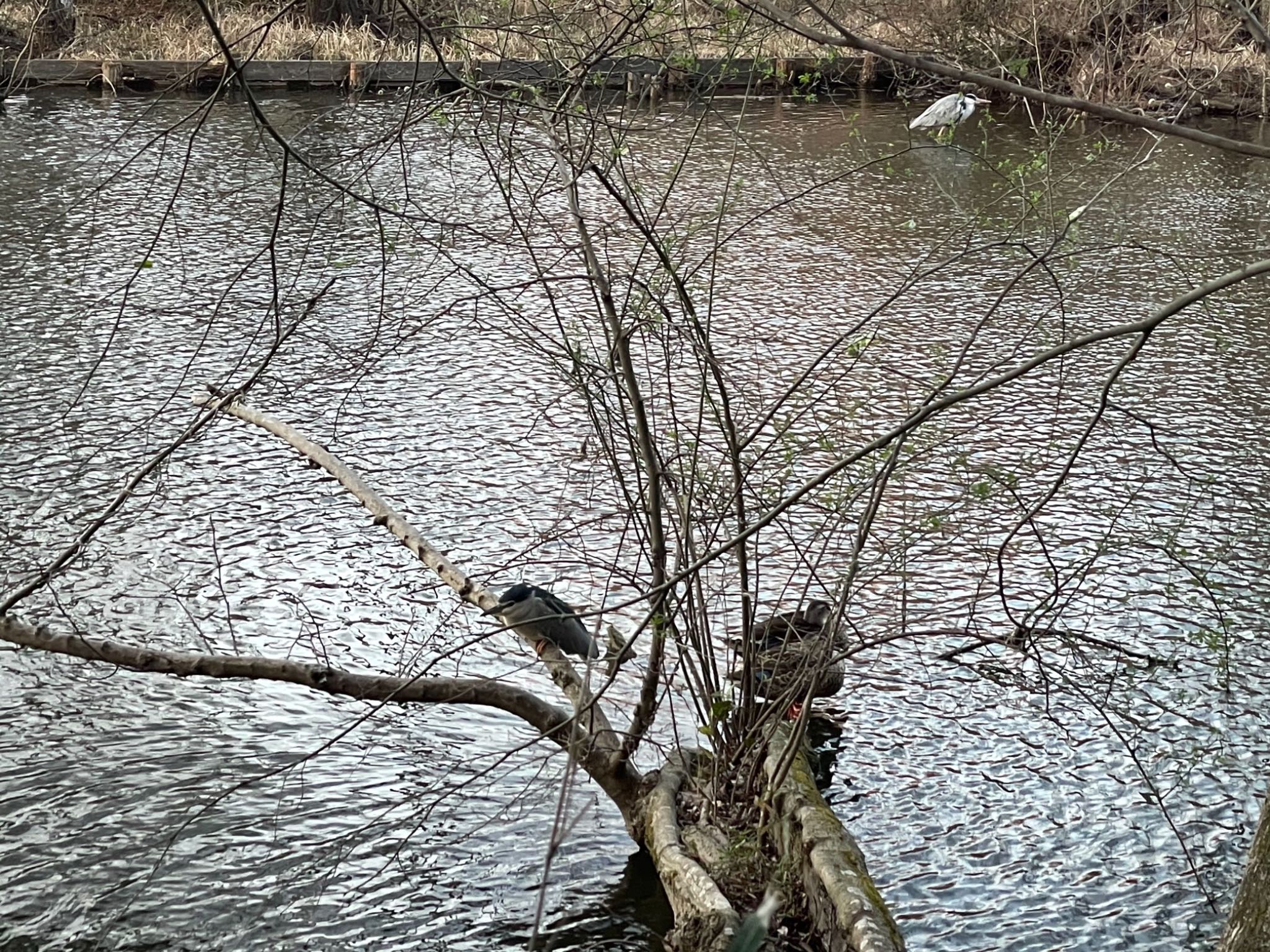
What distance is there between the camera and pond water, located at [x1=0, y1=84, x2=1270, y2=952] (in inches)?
161

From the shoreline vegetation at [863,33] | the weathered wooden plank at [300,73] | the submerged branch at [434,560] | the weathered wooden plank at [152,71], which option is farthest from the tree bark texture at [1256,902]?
the weathered wooden plank at [300,73]

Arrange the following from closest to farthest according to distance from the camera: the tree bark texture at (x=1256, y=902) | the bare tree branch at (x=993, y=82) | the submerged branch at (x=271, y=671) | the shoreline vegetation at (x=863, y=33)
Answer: the bare tree branch at (x=993, y=82) → the tree bark texture at (x=1256, y=902) → the submerged branch at (x=271, y=671) → the shoreline vegetation at (x=863, y=33)

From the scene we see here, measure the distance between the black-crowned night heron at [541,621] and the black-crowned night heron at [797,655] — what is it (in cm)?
51

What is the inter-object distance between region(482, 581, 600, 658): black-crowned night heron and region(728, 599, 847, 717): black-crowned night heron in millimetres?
515

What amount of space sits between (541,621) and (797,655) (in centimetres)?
85

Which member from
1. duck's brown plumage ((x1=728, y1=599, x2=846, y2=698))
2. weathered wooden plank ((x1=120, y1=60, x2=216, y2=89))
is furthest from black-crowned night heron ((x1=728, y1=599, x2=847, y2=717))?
weathered wooden plank ((x1=120, y1=60, x2=216, y2=89))

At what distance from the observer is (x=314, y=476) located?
698 centimetres

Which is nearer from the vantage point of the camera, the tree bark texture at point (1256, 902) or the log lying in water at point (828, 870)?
the tree bark texture at point (1256, 902)

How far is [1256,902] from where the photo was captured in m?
2.75

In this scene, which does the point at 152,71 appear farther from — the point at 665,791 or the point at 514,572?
the point at 665,791

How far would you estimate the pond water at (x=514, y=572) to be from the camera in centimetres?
409

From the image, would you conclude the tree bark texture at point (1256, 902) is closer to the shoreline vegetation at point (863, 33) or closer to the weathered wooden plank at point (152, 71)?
the shoreline vegetation at point (863, 33)

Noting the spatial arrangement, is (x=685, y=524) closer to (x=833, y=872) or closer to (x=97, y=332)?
(x=833, y=872)

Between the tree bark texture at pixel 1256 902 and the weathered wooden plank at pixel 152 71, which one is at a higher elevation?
the weathered wooden plank at pixel 152 71
